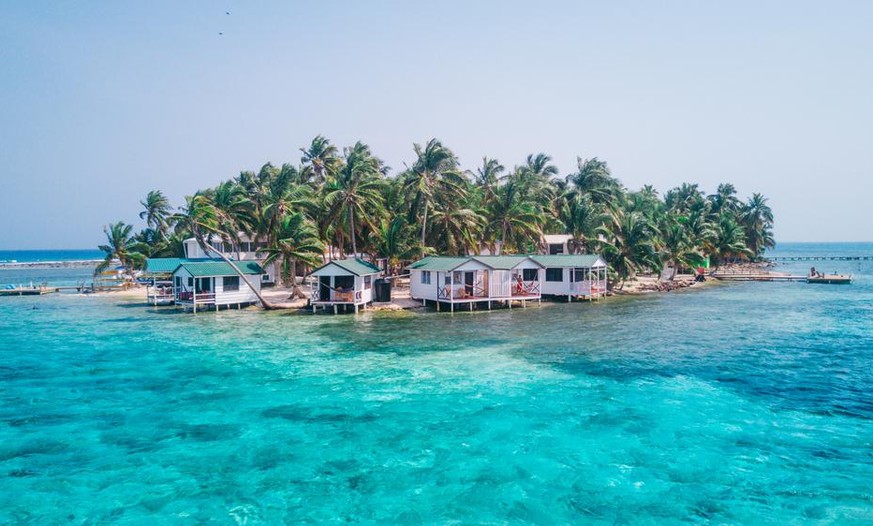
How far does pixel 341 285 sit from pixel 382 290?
12.5ft

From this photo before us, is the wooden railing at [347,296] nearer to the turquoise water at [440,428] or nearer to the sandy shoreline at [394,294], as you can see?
the sandy shoreline at [394,294]

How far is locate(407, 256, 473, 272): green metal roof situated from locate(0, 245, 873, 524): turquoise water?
8657 mm

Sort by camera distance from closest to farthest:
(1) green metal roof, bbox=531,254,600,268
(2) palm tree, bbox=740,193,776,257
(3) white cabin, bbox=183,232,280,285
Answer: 1. (1) green metal roof, bbox=531,254,600,268
2. (3) white cabin, bbox=183,232,280,285
3. (2) palm tree, bbox=740,193,776,257

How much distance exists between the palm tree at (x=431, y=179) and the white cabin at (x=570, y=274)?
32.9 feet

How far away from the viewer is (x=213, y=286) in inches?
1607

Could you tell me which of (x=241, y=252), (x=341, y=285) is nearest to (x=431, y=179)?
(x=341, y=285)

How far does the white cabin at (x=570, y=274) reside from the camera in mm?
43938

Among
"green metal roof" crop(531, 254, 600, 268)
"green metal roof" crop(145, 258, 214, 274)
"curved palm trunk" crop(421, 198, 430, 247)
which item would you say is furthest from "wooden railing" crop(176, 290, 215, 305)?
"green metal roof" crop(531, 254, 600, 268)

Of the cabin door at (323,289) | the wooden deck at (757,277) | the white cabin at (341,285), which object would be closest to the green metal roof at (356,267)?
the white cabin at (341,285)

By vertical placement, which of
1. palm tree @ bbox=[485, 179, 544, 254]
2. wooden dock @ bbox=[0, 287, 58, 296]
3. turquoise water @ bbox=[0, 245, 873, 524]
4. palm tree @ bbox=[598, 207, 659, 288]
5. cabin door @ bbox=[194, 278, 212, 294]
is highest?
palm tree @ bbox=[485, 179, 544, 254]

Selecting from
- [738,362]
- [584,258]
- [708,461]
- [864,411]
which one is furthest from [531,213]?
[708,461]

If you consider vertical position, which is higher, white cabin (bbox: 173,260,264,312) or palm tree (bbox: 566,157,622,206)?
palm tree (bbox: 566,157,622,206)

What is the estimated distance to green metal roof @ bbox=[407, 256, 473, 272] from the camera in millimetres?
38438

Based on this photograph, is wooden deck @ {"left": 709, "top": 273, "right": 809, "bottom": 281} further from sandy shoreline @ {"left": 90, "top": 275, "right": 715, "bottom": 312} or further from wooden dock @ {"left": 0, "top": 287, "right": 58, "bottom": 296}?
wooden dock @ {"left": 0, "top": 287, "right": 58, "bottom": 296}
